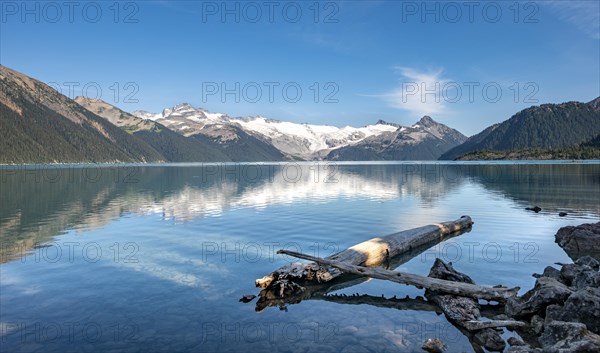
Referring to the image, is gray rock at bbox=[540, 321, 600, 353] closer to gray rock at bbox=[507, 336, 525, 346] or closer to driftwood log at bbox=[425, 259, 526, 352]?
gray rock at bbox=[507, 336, 525, 346]

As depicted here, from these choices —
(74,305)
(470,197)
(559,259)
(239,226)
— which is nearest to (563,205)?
(470,197)

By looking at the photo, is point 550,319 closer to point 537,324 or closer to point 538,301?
point 537,324

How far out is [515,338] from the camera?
14.1 meters

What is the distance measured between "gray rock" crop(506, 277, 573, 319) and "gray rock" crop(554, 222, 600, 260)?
44.2ft

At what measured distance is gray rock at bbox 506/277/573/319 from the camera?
51.1 feet

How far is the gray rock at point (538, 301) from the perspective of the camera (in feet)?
51.1

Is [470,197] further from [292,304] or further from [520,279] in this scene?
[292,304]

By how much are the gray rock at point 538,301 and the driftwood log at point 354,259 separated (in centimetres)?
838

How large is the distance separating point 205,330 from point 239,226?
23.9 m

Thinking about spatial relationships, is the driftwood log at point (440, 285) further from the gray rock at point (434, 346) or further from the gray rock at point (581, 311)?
the gray rock at point (434, 346)

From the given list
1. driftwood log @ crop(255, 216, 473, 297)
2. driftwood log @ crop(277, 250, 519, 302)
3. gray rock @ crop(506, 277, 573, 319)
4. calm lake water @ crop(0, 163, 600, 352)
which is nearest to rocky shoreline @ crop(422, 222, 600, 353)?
gray rock @ crop(506, 277, 573, 319)

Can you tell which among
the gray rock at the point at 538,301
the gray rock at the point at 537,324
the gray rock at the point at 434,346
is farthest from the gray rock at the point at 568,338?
the gray rock at the point at 434,346

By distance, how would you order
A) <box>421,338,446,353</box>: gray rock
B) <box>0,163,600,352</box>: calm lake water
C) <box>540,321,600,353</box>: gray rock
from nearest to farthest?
<box>540,321,600,353</box>: gray rock
<box>421,338,446,353</box>: gray rock
<box>0,163,600,352</box>: calm lake water

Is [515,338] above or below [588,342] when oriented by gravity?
below
